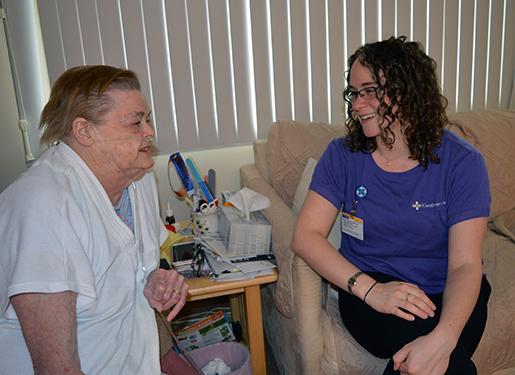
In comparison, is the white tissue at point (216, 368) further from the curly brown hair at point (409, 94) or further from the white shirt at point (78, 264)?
the curly brown hair at point (409, 94)

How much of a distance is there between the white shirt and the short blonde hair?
0.06 meters

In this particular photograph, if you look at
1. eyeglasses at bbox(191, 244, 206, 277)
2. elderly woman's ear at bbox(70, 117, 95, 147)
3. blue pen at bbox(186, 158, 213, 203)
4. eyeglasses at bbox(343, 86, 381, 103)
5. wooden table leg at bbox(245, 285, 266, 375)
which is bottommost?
wooden table leg at bbox(245, 285, 266, 375)

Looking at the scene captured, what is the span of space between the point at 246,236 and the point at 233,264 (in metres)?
0.12

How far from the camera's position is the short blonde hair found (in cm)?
94

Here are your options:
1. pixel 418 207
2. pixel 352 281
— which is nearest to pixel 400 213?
pixel 418 207

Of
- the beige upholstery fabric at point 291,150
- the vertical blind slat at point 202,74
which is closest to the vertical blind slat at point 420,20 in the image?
the beige upholstery fabric at point 291,150

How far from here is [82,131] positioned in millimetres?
943

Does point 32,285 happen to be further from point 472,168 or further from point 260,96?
point 260,96

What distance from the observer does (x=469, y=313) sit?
108 cm

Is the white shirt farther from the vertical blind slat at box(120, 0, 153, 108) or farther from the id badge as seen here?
the vertical blind slat at box(120, 0, 153, 108)

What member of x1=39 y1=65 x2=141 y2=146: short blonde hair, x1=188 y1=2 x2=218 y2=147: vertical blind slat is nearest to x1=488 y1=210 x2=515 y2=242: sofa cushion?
x1=188 y1=2 x2=218 y2=147: vertical blind slat

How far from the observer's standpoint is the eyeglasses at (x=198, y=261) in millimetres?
1445

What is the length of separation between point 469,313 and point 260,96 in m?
1.56

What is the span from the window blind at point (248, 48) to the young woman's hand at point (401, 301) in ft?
4.48
